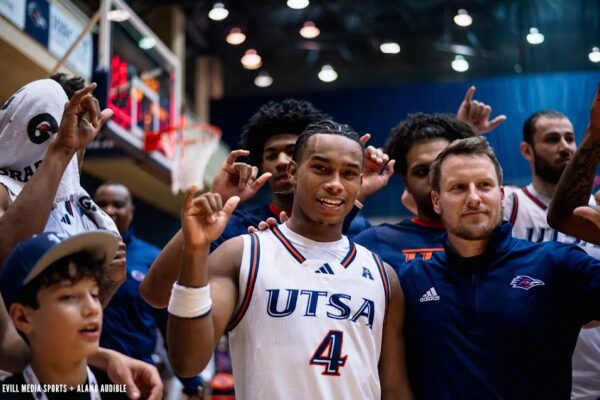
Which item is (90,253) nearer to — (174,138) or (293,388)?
(293,388)

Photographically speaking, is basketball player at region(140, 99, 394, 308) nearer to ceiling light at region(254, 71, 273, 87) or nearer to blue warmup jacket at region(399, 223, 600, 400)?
blue warmup jacket at region(399, 223, 600, 400)

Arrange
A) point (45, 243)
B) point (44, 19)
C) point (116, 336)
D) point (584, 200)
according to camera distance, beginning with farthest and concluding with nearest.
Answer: point (44, 19)
point (116, 336)
point (584, 200)
point (45, 243)

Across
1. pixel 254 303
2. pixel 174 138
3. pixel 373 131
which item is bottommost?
pixel 254 303

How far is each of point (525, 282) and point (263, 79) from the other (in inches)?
670

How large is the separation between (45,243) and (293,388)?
47.0 inches

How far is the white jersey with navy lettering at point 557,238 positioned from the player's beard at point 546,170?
0.35 feet

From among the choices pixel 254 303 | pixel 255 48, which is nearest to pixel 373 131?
pixel 255 48

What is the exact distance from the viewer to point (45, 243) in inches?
101

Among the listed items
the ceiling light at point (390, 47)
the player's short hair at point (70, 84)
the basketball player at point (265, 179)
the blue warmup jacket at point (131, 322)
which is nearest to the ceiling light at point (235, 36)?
the ceiling light at point (390, 47)

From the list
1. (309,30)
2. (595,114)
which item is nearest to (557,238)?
(595,114)

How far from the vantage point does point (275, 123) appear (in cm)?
484

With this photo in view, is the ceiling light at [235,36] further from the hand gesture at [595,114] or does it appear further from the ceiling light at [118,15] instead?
A: the hand gesture at [595,114]

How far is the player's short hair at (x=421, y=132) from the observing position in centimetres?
472

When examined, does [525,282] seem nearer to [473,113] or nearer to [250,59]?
[473,113]
